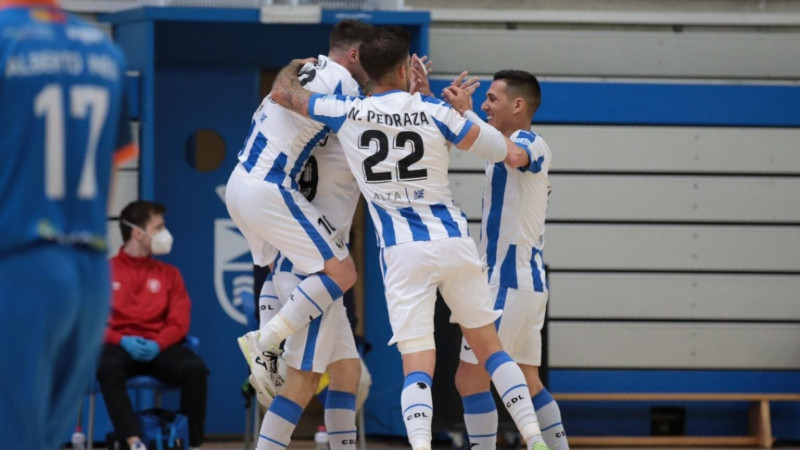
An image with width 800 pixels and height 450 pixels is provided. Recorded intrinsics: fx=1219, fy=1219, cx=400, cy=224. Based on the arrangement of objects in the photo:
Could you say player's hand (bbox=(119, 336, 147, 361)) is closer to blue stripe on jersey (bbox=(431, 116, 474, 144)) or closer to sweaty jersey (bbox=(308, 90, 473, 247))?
sweaty jersey (bbox=(308, 90, 473, 247))

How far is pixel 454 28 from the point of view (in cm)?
887

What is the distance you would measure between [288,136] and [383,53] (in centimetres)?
60

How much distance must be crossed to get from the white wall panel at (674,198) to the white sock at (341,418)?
359 cm

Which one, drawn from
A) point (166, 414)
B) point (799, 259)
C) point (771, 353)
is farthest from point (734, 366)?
point (166, 414)

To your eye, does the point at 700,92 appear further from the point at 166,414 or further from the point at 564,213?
the point at 166,414

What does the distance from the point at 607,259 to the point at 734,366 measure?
1220 millimetres

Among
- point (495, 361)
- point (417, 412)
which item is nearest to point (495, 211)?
point (495, 361)

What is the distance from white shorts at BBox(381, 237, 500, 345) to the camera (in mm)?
5094

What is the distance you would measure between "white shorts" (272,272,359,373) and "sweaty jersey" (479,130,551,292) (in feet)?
2.47

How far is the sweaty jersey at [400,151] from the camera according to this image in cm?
515

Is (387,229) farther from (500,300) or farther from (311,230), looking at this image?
(500,300)

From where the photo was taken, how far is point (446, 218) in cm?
521

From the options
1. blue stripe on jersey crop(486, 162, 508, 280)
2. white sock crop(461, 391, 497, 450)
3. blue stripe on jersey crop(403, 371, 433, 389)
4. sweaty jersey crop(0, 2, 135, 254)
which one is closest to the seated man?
white sock crop(461, 391, 497, 450)

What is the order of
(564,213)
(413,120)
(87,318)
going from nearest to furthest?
(87,318) → (413,120) → (564,213)
